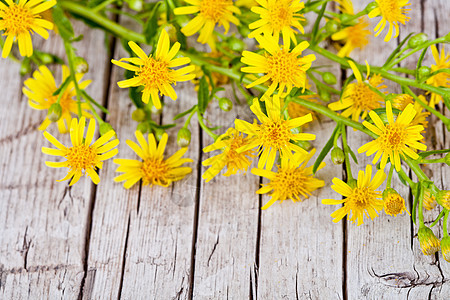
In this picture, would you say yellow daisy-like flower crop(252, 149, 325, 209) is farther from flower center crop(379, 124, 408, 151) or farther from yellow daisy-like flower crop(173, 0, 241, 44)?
yellow daisy-like flower crop(173, 0, 241, 44)

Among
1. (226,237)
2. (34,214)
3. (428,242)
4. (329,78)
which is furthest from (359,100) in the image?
(34,214)

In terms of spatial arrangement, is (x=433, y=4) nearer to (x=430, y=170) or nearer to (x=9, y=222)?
(x=430, y=170)

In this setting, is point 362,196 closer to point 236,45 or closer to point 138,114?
point 236,45

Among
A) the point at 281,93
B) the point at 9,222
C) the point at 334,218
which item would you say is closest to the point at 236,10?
the point at 281,93

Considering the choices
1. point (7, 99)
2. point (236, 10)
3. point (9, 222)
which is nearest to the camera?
point (236, 10)

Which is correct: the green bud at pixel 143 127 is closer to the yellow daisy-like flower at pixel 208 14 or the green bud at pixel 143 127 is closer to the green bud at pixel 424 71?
the yellow daisy-like flower at pixel 208 14
